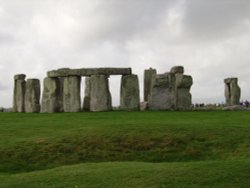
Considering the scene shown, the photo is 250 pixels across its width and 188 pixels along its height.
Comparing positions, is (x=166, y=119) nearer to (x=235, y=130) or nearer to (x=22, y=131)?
(x=235, y=130)

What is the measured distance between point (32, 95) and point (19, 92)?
1763 millimetres

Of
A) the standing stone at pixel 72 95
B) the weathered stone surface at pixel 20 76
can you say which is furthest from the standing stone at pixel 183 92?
the weathered stone surface at pixel 20 76

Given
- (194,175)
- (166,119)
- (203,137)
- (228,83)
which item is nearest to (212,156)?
(203,137)

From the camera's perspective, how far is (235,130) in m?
22.8

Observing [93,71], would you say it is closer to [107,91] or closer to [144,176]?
[107,91]

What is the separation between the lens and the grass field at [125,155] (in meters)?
14.9

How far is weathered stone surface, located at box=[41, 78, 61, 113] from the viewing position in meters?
39.2

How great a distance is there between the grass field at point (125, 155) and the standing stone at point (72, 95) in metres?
11.0

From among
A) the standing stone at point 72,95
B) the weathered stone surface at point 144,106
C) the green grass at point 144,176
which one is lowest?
the green grass at point 144,176

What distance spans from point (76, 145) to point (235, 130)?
7.09 meters

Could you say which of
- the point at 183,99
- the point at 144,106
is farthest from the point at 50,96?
the point at 183,99

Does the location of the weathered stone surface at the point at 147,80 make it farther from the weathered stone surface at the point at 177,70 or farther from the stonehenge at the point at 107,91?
the stonehenge at the point at 107,91

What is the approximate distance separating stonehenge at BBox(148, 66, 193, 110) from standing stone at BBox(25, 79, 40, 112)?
9.53 meters

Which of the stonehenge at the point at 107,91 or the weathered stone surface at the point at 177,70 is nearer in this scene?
the stonehenge at the point at 107,91
